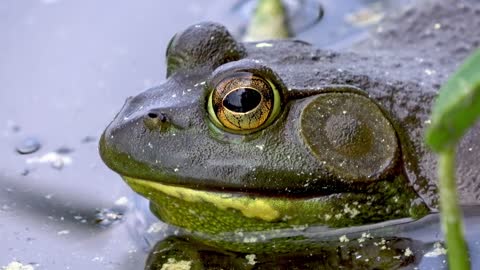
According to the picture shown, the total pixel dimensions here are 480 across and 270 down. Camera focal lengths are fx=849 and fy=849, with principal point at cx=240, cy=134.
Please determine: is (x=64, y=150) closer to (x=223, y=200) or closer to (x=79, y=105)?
(x=79, y=105)

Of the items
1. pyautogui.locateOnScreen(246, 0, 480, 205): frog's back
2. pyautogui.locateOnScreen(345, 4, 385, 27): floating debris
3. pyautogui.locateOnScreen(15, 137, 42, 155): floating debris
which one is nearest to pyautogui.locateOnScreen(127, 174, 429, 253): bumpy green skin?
pyautogui.locateOnScreen(246, 0, 480, 205): frog's back

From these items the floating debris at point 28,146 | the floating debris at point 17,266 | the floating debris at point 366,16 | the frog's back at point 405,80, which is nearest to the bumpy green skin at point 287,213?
the frog's back at point 405,80

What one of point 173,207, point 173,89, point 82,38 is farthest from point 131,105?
point 82,38

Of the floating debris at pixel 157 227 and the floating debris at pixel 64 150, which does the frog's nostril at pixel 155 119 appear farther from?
the floating debris at pixel 64 150

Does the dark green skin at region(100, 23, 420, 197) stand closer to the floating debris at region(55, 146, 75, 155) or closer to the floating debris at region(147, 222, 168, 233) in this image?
the floating debris at region(147, 222, 168, 233)

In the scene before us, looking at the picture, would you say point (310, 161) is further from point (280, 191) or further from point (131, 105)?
point (131, 105)

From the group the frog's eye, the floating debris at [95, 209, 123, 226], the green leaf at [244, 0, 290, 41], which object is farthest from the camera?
the green leaf at [244, 0, 290, 41]

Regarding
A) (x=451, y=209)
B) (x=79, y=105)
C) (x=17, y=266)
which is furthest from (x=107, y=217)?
(x=451, y=209)
